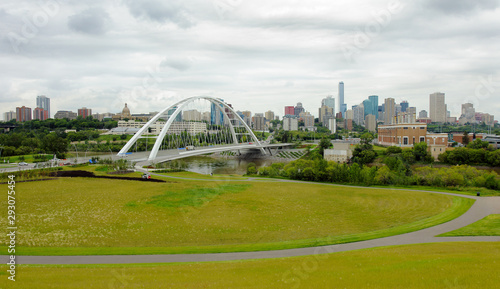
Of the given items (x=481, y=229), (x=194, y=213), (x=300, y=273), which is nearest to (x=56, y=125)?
Result: (x=194, y=213)

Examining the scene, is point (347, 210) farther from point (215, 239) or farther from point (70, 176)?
point (70, 176)

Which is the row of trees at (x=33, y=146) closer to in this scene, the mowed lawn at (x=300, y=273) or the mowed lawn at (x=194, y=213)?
the mowed lawn at (x=194, y=213)

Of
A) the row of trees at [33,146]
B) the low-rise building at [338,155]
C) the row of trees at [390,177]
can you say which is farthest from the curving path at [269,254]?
the low-rise building at [338,155]

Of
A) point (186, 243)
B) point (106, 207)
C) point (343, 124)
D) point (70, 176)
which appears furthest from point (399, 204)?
point (343, 124)

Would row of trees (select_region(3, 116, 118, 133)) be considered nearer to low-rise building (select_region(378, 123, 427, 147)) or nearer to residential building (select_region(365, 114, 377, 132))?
low-rise building (select_region(378, 123, 427, 147))

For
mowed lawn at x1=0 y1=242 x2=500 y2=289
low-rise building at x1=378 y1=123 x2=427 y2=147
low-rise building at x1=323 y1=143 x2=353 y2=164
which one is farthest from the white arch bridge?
mowed lawn at x1=0 y1=242 x2=500 y2=289

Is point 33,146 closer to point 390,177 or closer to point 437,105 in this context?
point 390,177
